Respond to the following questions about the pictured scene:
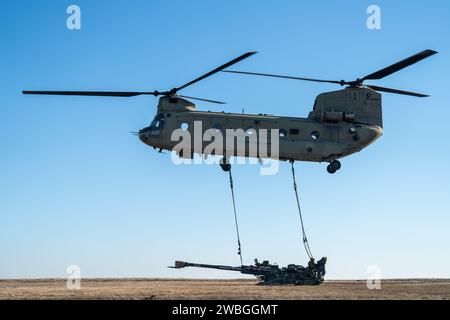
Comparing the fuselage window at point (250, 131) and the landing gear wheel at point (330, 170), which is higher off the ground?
the fuselage window at point (250, 131)

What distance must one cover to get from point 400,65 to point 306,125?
235 inches

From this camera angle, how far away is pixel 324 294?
3002 cm

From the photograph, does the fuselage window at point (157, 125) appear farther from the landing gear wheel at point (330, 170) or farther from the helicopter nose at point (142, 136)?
the landing gear wheel at point (330, 170)

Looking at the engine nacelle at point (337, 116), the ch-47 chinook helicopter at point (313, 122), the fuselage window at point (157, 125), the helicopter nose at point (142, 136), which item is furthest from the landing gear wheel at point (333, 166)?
the helicopter nose at point (142, 136)

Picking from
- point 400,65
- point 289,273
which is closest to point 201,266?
point 289,273

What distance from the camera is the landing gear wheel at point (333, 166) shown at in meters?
37.8

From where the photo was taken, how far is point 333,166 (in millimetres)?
37844

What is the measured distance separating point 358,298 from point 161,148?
44.6ft

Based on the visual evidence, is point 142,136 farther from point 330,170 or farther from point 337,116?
point 337,116

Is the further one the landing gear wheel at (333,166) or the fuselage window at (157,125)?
the landing gear wheel at (333,166)

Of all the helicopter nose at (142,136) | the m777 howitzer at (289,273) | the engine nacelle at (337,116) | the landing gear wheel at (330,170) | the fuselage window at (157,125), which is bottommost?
the m777 howitzer at (289,273)

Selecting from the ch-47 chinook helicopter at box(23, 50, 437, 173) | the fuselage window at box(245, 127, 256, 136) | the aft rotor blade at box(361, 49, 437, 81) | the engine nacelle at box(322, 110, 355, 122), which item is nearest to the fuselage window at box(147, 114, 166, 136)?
the ch-47 chinook helicopter at box(23, 50, 437, 173)
